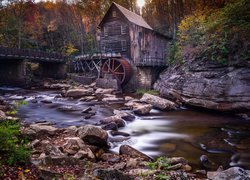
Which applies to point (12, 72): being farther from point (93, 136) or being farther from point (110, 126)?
point (93, 136)

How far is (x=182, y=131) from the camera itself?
9.87 meters

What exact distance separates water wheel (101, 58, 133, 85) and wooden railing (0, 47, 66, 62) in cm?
795

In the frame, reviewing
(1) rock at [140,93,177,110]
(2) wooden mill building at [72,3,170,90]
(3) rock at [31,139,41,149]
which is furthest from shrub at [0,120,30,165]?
(2) wooden mill building at [72,3,170,90]

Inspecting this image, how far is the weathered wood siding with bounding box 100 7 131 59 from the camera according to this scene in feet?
81.7

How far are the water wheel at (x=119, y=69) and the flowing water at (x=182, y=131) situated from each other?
26.2 ft

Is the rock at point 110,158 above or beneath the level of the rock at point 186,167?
above

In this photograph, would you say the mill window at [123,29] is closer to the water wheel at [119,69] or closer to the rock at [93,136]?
the water wheel at [119,69]

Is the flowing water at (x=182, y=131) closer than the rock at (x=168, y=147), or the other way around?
the flowing water at (x=182, y=131)

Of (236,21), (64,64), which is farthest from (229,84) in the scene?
(64,64)

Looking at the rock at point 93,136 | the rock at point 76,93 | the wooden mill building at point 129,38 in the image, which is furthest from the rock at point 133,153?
the wooden mill building at point 129,38

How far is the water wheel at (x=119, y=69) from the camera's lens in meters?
22.8

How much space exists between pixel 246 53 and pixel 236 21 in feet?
7.53

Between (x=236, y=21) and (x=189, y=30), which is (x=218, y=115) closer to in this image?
(x=236, y=21)

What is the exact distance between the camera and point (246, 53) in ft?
40.5
